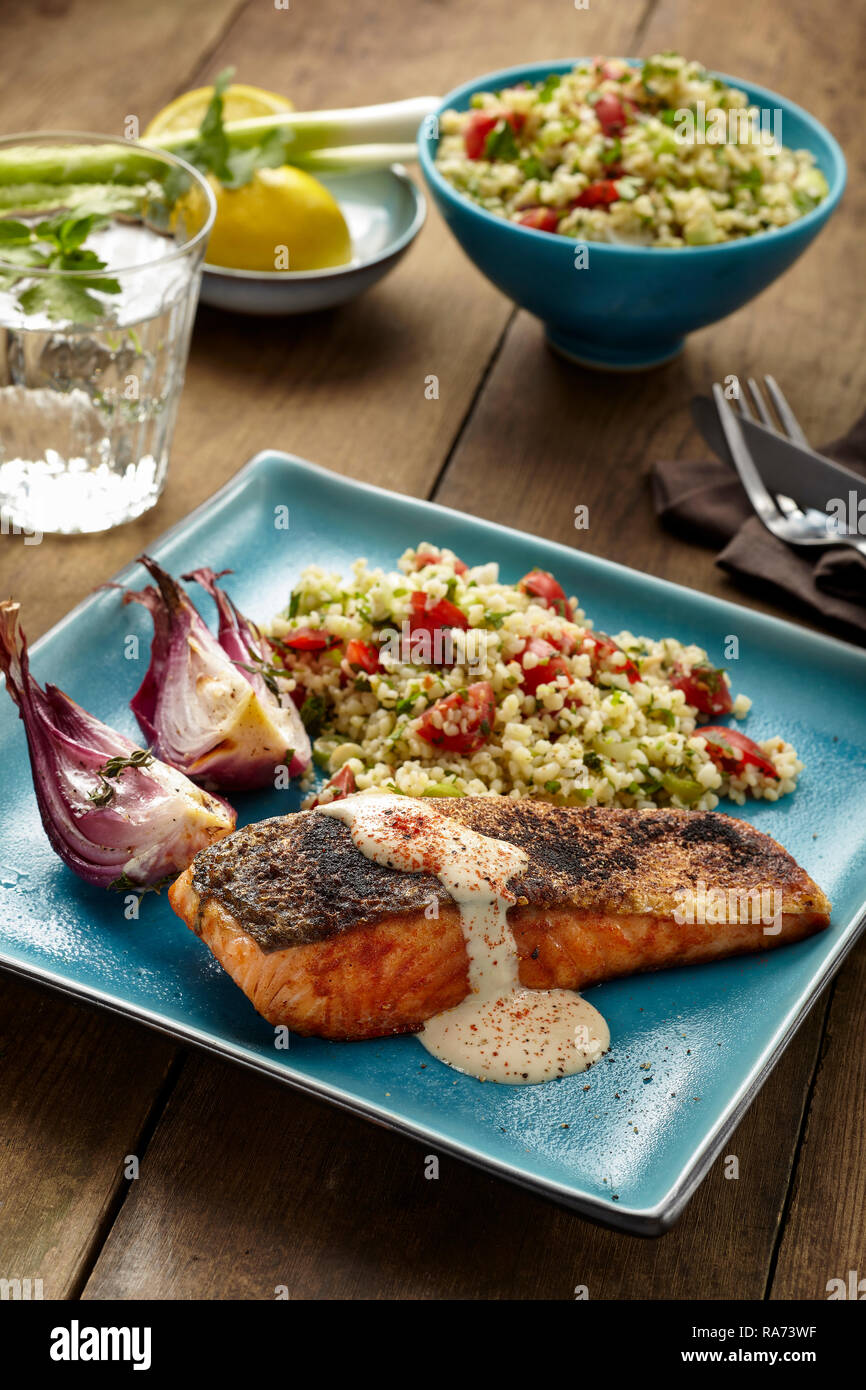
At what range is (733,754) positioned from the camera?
2352 millimetres

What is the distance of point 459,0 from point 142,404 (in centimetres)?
280

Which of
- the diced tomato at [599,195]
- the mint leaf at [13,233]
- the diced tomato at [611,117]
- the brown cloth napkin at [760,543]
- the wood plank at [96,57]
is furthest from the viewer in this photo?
the wood plank at [96,57]

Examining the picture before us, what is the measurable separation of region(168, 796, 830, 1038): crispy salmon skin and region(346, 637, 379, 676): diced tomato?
0.40m

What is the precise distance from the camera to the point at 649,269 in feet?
9.80

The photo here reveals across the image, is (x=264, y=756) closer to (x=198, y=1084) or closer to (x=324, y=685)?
(x=324, y=685)

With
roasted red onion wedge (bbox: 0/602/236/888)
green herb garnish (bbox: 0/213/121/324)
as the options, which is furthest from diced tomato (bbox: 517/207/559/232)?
roasted red onion wedge (bbox: 0/602/236/888)

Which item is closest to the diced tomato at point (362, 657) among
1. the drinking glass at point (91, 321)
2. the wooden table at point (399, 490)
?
the wooden table at point (399, 490)

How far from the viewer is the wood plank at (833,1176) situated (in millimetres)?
1786

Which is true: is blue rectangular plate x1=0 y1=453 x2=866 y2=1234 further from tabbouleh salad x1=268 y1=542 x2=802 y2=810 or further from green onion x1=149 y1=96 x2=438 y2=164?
green onion x1=149 y1=96 x2=438 y2=164

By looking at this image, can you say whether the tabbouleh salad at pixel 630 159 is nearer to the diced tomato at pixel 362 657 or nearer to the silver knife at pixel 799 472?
the silver knife at pixel 799 472

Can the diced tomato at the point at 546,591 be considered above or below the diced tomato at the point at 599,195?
below

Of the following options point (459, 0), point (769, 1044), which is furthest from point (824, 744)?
point (459, 0)

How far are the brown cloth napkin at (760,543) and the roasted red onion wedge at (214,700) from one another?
1.12m

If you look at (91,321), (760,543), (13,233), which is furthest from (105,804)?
(760,543)
